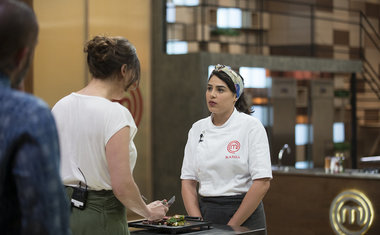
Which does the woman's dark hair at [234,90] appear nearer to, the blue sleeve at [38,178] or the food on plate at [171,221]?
the food on plate at [171,221]

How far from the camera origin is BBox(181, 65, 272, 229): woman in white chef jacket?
3191 millimetres

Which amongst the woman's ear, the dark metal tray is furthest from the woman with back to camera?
the woman's ear

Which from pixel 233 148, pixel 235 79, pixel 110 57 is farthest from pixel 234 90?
pixel 110 57

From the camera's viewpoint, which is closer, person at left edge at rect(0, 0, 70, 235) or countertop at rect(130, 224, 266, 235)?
person at left edge at rect(0, 0, 70, 235)

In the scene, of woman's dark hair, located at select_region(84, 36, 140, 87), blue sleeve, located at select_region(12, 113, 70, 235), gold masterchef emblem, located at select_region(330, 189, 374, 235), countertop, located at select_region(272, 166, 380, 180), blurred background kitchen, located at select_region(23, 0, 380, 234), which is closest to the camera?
blue sleeve, located at select_region(12, 113, 70, 235)

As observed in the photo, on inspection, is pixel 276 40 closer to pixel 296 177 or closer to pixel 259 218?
pixel 296 177

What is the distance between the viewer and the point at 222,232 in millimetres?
2719

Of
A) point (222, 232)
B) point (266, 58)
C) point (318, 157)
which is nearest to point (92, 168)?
point (222, 232)

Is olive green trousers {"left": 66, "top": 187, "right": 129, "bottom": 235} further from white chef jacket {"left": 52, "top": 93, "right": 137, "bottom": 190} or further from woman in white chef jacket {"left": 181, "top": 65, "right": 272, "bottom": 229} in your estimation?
woman in white chef jacket {"left": 181, "top": 65, "right": 272, "bottom": 229}

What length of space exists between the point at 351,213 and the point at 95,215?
160 inches

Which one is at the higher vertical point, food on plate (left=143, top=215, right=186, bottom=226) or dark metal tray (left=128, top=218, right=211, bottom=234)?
food on plate (left=143, top=215, right=186, bottom=226)

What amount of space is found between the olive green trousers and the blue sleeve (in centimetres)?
113

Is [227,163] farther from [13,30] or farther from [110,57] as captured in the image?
[13,30]

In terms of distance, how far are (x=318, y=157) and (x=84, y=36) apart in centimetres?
488
